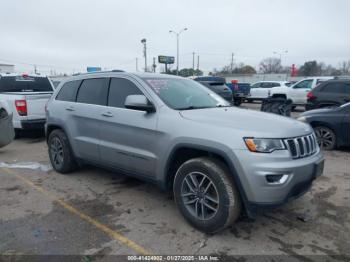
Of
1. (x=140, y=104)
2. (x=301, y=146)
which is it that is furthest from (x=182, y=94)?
(x=301, y=146)

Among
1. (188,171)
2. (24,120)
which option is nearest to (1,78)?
(24,120)

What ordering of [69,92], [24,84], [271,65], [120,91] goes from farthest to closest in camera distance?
[271,65]
[24,84]
[69,92]
[120,91]

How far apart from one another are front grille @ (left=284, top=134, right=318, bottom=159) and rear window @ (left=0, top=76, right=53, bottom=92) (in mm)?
8219

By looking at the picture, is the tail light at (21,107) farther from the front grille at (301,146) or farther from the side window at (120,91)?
the front grille at (301,146)

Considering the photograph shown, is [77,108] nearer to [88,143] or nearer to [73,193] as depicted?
[88,143]

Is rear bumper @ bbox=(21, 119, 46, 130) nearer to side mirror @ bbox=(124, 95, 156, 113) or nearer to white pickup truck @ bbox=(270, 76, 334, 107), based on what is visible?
side mirror @ bbox=(124, 95, 156, 113)

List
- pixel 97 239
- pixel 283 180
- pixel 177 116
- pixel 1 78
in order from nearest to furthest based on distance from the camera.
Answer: pixel 283 180
pixel 97 239
pixel 177 116
pixel 1 78

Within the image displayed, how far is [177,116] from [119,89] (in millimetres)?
1234

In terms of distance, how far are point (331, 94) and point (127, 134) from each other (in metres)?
8.77

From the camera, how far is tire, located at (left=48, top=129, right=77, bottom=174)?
17.0ft

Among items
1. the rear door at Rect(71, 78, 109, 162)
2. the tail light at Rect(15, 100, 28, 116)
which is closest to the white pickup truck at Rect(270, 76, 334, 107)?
the tail light at Rect(15, 100, 28, 116)

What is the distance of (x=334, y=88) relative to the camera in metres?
10.3

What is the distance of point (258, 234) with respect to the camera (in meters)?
3.34

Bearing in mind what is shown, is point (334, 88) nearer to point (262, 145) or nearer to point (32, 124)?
point (262, 145)
